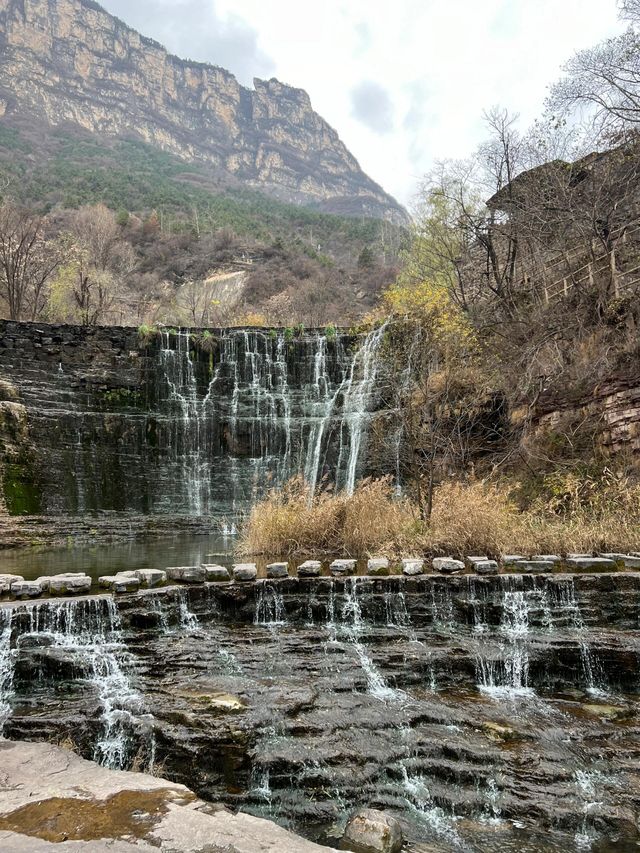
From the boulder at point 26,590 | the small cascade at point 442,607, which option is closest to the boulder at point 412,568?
the small cascade at point 442,607

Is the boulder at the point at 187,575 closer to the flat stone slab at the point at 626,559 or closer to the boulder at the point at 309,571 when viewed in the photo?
the boulder at the point at 309,571

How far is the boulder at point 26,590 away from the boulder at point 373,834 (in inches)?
140

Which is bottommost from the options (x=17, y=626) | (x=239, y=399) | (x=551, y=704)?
(x=551, y=704)

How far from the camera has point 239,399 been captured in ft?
55.3

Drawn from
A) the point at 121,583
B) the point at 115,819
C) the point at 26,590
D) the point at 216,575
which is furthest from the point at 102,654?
the point at 115,819

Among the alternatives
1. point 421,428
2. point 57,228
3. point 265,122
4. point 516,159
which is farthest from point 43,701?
point 265,122

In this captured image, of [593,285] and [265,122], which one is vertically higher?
[265,122]

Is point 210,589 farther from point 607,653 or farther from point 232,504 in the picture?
point 232,504

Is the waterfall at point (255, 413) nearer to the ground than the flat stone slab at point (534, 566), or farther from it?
farther from it

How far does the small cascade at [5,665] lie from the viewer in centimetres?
408

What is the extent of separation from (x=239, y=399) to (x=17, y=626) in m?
12.5

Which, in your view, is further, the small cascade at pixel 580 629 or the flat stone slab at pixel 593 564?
the flat stone slab at pixel 593 564

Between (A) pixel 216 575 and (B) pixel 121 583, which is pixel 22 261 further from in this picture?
(A) pixel 216 575

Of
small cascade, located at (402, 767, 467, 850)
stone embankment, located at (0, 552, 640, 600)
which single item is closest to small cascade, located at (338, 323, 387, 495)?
stone embankment, located at (0, 552, 640, 600)
